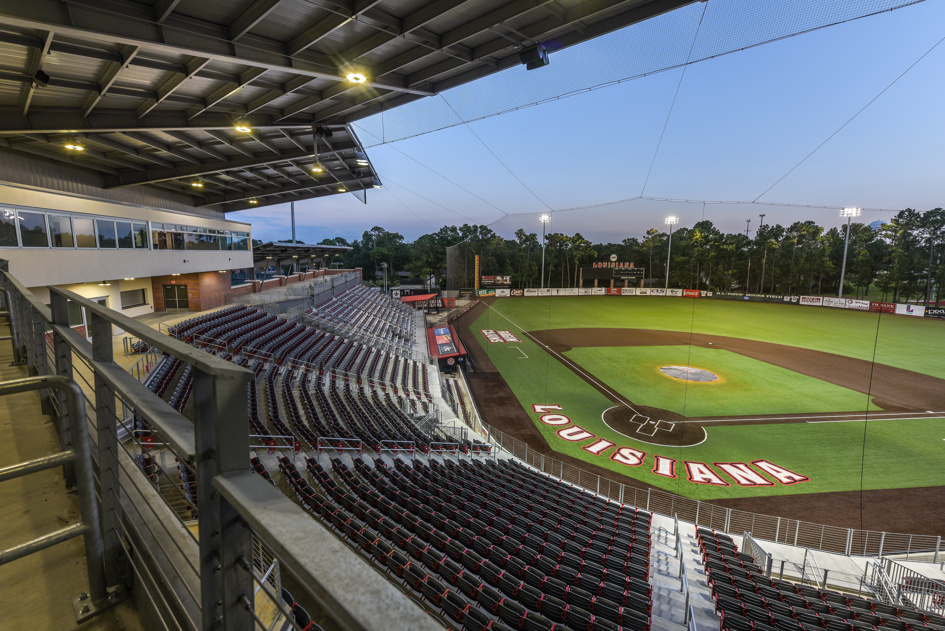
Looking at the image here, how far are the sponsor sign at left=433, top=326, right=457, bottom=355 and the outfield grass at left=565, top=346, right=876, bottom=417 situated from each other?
369 inches

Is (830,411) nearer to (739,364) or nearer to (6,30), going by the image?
(739,364)

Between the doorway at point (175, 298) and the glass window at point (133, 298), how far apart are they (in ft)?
3.70

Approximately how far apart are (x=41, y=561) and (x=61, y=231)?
692 inches

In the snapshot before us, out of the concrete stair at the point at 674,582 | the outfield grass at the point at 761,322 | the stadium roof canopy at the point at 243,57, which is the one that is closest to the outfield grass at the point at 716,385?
the outfield grass at the point at 761,322

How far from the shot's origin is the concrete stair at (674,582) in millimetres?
7555

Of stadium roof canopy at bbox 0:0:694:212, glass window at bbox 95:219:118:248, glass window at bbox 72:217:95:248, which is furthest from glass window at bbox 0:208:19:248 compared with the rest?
glass window at bbox 95:219:118:248

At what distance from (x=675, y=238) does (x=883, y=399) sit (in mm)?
33076

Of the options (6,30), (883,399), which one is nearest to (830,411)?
(883,399)

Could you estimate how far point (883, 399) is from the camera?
2258cm

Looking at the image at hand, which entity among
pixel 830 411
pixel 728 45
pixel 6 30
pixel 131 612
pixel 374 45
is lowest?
pixel 830 411

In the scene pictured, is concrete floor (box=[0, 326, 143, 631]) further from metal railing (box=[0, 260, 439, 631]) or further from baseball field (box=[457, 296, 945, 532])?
baseball field (box=[457, 296, 945, 532])

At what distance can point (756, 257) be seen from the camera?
51906 millimetres

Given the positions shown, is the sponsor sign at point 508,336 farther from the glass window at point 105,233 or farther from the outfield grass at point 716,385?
the glass window at point 105,233

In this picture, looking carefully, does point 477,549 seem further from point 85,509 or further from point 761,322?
point 761,322
